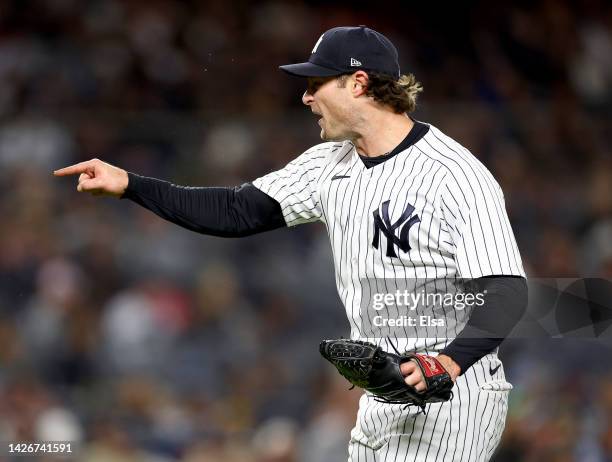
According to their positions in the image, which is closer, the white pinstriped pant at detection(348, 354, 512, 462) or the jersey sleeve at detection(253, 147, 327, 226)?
the white pinstriped pant at detection(348, 354, 512, 462)

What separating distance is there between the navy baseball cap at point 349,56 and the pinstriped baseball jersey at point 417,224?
225 millimetres

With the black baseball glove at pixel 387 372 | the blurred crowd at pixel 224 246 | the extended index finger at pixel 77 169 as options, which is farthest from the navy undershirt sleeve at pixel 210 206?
the blurred crowd at pixel 224 246

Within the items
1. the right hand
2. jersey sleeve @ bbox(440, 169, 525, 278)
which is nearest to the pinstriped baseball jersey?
jersey sleeve @ bbox(440, 169, 525, 278)

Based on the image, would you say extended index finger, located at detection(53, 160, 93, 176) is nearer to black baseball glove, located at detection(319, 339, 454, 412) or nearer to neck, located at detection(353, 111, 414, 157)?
neck, located at detection(353, 111, 414, 157)

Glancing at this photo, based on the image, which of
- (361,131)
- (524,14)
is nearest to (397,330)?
(361,131)

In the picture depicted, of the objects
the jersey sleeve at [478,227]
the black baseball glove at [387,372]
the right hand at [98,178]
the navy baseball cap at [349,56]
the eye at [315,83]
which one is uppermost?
the navy baseball cap at [349,56]

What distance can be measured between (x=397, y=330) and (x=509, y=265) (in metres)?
0.34

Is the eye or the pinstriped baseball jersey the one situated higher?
the eye

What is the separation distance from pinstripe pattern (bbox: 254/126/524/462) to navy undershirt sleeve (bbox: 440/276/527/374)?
1.5 inches

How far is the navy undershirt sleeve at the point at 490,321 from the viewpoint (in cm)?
237

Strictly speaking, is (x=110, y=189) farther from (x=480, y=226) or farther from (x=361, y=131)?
(x=480, y=226)

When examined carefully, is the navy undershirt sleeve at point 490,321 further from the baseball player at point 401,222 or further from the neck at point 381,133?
the neck at point 381,133

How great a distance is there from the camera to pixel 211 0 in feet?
23.2

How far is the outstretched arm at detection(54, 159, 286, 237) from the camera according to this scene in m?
2.77
